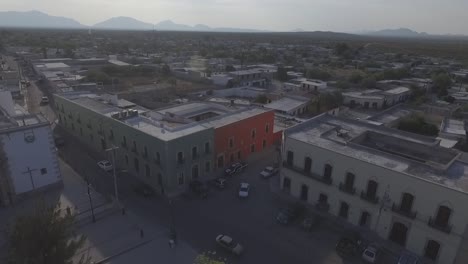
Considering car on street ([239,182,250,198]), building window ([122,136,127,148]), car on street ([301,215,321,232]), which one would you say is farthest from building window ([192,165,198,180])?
car on street ([301,215,321,232])

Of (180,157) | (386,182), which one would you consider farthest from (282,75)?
(386,182)

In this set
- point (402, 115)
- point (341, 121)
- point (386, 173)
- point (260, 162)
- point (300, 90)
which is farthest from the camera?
point (300, 90)

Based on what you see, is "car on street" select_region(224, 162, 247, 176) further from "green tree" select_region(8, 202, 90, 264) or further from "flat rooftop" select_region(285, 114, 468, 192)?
"green tree" select_region(8, 202, 90, 264)

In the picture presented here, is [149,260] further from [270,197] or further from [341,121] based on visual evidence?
[341,121]

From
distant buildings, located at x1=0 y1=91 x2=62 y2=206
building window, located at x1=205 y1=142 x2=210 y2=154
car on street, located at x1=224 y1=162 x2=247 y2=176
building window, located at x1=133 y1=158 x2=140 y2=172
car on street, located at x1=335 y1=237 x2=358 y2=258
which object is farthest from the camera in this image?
car on street, located at x1=224 y1=162 x2=247 y2=176

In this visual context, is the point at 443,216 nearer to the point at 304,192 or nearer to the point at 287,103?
the point at 304,192

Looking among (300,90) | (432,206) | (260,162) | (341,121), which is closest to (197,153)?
(260,162)

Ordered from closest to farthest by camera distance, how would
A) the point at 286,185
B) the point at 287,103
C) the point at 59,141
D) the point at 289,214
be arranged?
the point at 289,214
the point at 286,185
the point at 59,141
the point at 287,103
